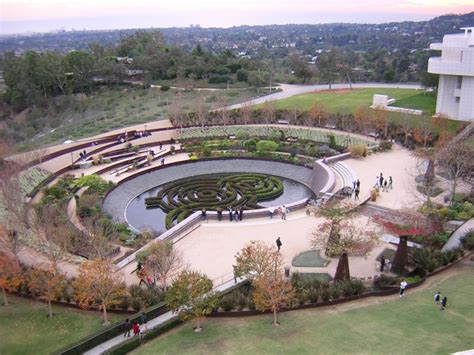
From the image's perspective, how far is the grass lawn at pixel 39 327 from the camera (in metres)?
21.2

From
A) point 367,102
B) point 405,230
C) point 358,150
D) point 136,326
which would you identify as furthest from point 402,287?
point 367,102

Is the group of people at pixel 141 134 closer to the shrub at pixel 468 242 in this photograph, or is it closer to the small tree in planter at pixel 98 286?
the small tree in planter at pixel 98 286

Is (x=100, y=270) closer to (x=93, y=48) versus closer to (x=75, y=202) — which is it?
(x=75, y=202)

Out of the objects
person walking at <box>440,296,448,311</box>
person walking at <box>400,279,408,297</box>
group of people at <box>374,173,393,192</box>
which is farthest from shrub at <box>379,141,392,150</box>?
person walking at <box>440,296,448,311</box>

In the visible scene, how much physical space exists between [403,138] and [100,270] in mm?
38946

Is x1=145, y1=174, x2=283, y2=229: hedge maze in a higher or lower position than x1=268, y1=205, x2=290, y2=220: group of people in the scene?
lower

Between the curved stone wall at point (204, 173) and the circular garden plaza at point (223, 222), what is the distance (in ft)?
0.55

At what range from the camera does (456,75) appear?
53281mm

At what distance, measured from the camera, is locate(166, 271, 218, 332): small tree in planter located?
21656 millimetres

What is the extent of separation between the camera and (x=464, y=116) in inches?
2093

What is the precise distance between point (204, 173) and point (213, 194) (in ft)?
23.9

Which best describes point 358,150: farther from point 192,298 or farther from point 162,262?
point 192,298

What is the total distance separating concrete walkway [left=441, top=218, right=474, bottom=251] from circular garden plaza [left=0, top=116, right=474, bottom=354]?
117mm

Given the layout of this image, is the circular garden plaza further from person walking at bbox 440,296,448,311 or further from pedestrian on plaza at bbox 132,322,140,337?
person walking at bbox 440,296,448,311
